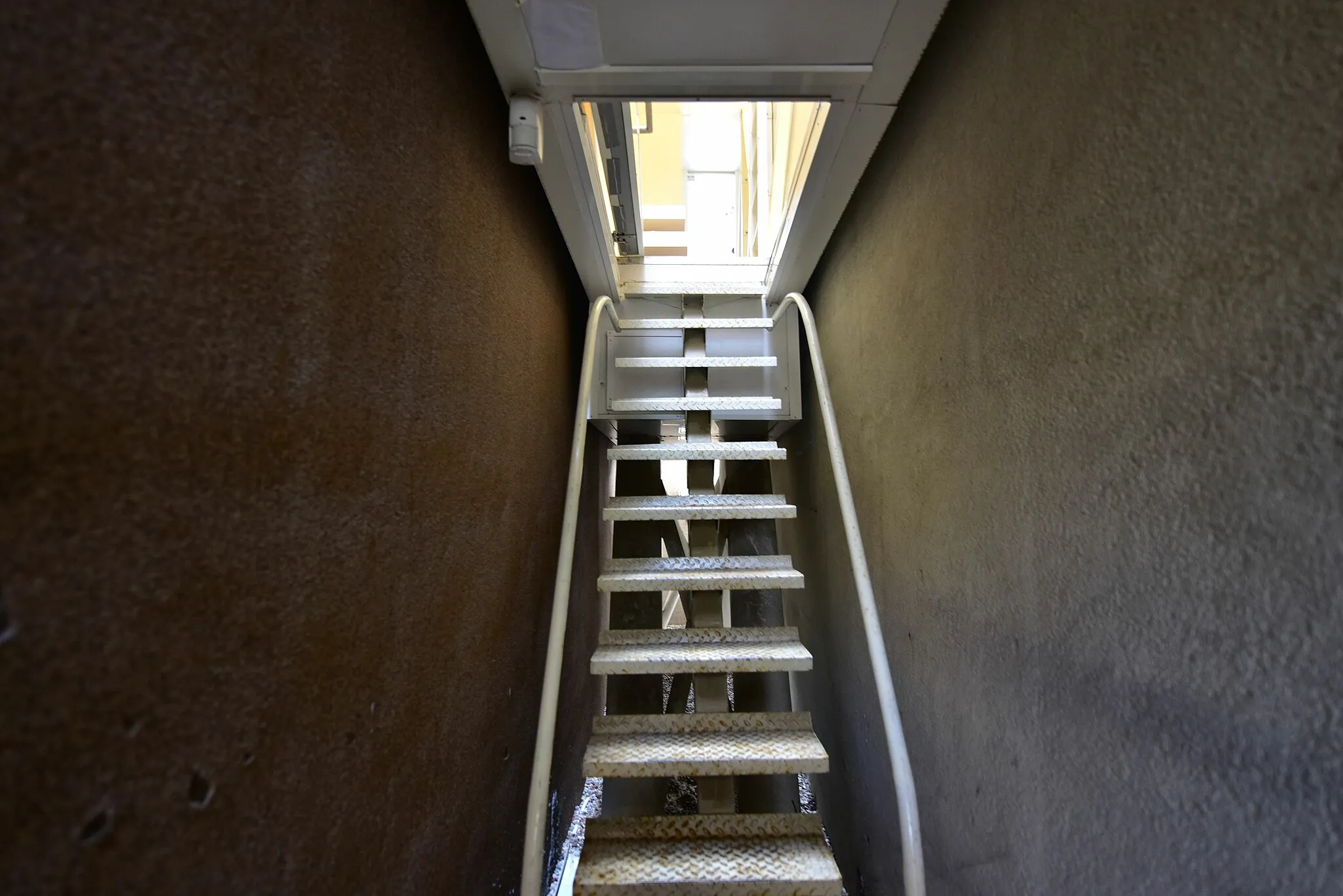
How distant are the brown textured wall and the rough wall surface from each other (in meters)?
1.05

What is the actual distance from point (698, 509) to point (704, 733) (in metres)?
0.70

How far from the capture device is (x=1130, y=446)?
741 mm

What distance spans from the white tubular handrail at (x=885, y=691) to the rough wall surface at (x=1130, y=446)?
0.15 m

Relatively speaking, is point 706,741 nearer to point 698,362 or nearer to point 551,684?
point 551,684

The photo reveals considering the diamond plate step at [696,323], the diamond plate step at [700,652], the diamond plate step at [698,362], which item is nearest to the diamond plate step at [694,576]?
the diamond plate step at [700,652]

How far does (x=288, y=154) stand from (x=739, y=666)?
4.73ft

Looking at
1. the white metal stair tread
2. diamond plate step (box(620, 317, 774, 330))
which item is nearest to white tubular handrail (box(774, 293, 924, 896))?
the white metal stair tread

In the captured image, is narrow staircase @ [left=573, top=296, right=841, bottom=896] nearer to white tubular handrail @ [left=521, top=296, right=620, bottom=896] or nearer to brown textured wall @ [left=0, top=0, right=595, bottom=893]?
white tubular handrail @ [left=521, top=296, right=620, bottom=896]

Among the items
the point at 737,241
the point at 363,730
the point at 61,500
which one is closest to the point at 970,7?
the point at 61,500

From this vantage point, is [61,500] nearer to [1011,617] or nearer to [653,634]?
[1011,617]

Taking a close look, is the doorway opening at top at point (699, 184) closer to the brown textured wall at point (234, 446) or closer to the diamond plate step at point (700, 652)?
the brown textured wall at point (234, 446)

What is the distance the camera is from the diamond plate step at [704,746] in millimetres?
1357

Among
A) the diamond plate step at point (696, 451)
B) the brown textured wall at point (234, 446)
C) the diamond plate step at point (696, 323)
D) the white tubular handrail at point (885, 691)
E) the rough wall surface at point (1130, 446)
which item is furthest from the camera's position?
the diamond plate step at point (696, 323)

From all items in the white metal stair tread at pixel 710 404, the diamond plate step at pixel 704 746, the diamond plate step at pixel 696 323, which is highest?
the diamond plate step at pixel 696 323
